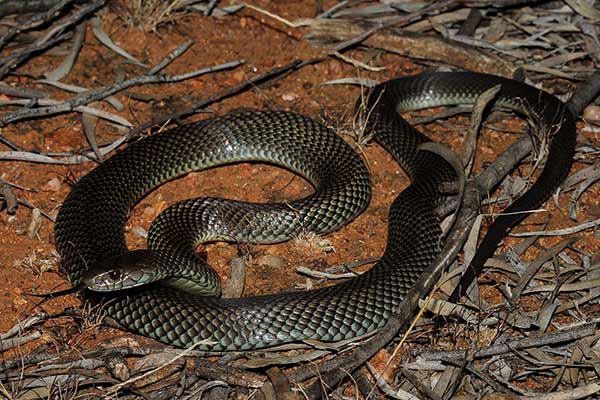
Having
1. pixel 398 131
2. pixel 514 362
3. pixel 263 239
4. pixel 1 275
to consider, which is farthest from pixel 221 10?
pixel 514 362

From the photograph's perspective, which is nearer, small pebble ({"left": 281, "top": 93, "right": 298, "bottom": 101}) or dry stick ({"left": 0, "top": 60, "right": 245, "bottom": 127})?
dry stick ({"left": 0, "top": 60, "right": 245, "bottom": 127})

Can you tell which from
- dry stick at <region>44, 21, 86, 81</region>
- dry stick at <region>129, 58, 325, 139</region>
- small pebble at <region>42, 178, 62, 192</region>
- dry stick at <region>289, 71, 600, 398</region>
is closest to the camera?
dry stick at <region>289, 71, 600, 398</region>

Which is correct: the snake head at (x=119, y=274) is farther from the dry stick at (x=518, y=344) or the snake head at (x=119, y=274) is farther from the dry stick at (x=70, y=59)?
the dry stick at (x=70, y=59)

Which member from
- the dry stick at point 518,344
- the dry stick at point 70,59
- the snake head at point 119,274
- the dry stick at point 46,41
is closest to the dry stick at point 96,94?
the dry stick at point 70,59

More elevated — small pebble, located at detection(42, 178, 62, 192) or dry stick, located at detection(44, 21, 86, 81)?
dry stick, located at detection(44, 21, 86, 81)

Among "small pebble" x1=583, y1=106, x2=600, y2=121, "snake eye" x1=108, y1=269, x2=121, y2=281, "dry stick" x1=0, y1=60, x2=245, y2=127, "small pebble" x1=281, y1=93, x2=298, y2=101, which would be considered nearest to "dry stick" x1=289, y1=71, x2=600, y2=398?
"small pebble" x1=583, y1=106, x2=600, y2=121

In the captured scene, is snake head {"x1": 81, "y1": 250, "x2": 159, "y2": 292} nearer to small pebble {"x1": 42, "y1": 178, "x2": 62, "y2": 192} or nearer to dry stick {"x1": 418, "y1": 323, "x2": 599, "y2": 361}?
small pebble {"x1": 42, "y1": 178, "x2": 62, "y2": 192}

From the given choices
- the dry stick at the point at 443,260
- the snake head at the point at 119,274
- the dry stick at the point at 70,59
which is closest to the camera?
the dry stick at the point at 443,260
